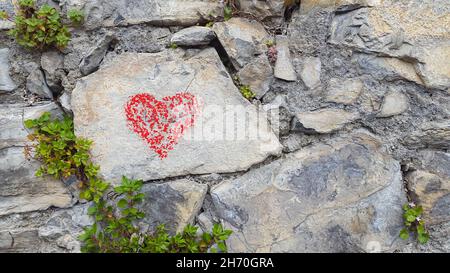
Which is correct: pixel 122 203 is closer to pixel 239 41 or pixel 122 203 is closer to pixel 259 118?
pixel 259 118

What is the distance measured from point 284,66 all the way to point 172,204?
106 cm

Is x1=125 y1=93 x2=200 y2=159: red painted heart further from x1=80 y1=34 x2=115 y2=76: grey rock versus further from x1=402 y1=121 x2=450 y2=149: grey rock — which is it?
x1=402 y1=121 x2=450 y2=149: grey rock

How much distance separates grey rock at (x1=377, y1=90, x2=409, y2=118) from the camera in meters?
2.39

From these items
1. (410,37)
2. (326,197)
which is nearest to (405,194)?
(326,197)

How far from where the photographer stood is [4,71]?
2516 millimetres

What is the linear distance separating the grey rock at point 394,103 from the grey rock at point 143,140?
657 mm

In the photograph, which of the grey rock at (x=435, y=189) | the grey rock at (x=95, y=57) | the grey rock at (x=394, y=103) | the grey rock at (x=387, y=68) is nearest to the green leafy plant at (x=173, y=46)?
the grey rock at (x=95, y=57)

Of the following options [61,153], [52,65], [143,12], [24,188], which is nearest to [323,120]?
[143,12]

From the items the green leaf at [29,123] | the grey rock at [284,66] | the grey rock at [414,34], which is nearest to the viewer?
the grey rock at [414,34]

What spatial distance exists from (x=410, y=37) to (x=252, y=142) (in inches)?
41.5

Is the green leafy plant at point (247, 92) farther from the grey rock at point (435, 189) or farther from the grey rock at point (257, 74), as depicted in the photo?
the grey rock at point (435, 189)

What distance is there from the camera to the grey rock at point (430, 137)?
7.66ft

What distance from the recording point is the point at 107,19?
2516 mm

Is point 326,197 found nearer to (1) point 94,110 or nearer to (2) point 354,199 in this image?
(2) point 354,199
